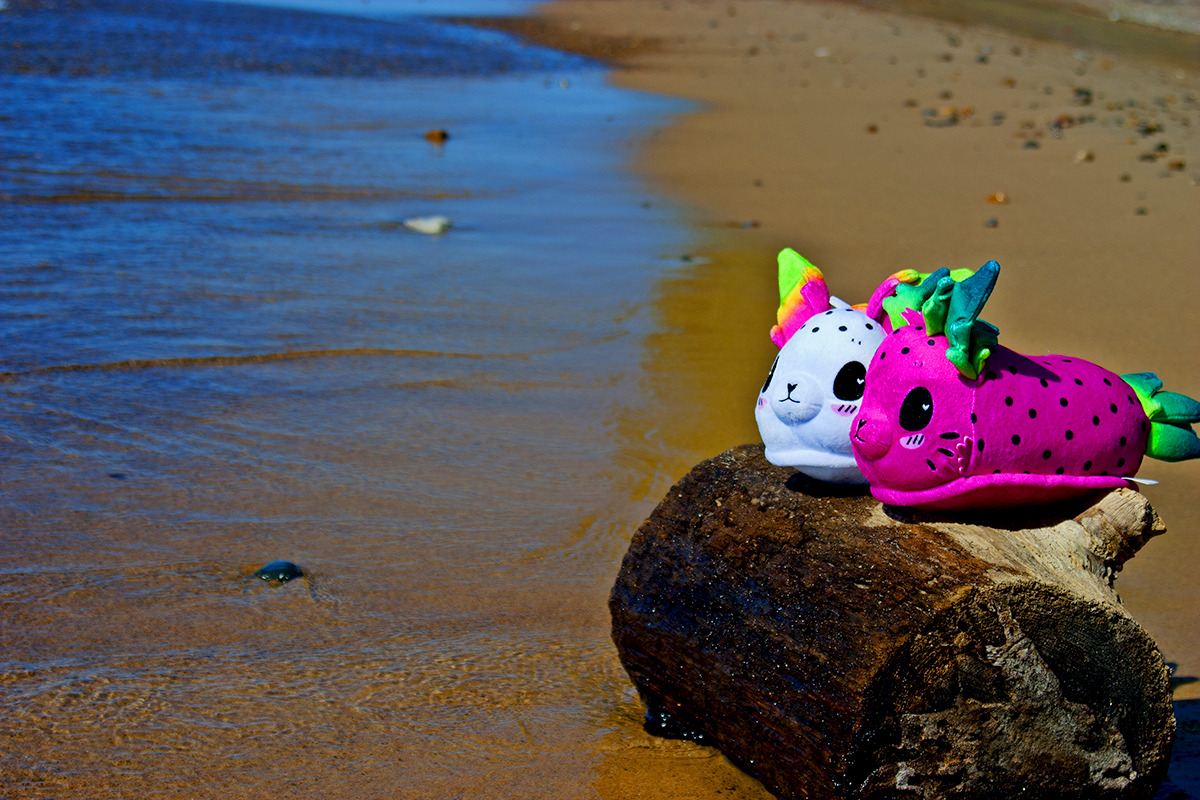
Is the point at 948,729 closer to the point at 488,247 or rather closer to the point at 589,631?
the point at 589,631

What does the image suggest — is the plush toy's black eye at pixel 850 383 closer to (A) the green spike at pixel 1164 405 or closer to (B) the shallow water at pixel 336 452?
(A) the green spike at pixel 1164 405

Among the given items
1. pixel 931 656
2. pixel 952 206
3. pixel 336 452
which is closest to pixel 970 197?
pixel 952 206

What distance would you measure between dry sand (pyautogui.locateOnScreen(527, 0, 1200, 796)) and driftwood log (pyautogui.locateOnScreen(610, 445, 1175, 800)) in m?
0.37

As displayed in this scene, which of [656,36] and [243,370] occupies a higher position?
[656,36]

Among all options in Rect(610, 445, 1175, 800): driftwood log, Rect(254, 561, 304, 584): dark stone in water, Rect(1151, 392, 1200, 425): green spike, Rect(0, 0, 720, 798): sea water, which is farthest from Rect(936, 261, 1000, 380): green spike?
Rect(254, 561, 304, 584): dark stone in water

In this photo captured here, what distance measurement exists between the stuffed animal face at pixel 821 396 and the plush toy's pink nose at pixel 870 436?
0.08 metres

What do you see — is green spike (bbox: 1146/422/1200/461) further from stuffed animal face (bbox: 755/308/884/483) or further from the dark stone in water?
the dark stone in water

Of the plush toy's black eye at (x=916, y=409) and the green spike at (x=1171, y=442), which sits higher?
the plush toy's black eye at (x=916, y=409)

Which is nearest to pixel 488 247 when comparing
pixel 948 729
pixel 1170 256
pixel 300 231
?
pixel 300 231

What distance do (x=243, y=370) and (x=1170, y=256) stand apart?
5.44 meters

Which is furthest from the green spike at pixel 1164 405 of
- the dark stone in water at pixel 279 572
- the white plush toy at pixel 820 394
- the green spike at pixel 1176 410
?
the dark stone in water at pixel 279 572

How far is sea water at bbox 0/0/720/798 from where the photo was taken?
2781 mm

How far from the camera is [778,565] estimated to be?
2576mm

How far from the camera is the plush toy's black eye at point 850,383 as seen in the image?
2.57 m
